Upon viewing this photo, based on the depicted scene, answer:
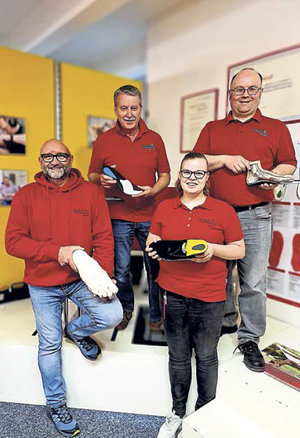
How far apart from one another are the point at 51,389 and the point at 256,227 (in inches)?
50.4

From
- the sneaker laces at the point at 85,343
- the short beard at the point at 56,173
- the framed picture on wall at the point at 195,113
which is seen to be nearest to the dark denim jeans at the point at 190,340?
the sneaker laces at the point at 85,343

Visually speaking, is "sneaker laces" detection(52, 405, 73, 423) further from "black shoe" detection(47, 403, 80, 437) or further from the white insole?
the white insole

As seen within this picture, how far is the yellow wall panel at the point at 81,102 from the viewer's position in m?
2.58

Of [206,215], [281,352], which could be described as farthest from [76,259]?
[281,352]

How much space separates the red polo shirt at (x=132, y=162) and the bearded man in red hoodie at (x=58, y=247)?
0.15 m

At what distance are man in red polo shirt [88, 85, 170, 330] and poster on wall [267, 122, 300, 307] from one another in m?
0.91

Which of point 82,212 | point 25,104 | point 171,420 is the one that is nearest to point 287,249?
point 171,420

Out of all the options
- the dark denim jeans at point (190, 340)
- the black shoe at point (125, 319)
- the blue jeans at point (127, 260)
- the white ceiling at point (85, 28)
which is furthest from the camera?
the white ceiling at point (85, 28)

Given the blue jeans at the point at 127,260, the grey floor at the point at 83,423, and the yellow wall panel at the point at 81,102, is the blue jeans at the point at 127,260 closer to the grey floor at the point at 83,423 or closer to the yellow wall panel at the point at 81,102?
the grey floor at the point at 83,423

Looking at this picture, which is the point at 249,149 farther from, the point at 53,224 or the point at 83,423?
the point at 83,423

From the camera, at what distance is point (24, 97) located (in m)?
2.41

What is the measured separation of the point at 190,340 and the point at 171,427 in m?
0.40

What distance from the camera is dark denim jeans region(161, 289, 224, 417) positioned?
57.0 inches

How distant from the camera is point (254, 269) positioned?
1.69 meters
